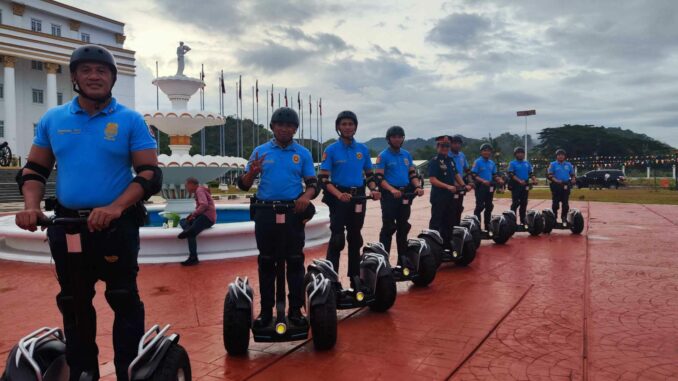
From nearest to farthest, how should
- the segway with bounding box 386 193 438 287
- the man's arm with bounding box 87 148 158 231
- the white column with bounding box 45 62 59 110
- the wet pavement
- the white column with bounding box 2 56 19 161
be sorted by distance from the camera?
the man's arm with bounding box 87 148 158 231
the wet pavement
the segway with bounding box 386 193 438 287
the white column with bounding box 2 56 19 161
the white column with bounding box 45 62 59 110

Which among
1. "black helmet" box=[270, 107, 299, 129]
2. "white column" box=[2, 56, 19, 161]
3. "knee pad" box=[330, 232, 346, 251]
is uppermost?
"white column" box=[2, 56, 19, 161]

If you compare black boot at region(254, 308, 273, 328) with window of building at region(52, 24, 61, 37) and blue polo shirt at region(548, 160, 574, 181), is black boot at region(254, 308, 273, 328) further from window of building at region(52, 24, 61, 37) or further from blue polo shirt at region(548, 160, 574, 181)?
window of building at region(52, 24, 61, 37)

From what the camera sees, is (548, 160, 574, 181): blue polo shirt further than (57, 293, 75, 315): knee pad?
Yes

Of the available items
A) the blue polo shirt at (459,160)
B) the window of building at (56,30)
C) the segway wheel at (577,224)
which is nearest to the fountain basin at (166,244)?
the blue polo shirt at (459,160)

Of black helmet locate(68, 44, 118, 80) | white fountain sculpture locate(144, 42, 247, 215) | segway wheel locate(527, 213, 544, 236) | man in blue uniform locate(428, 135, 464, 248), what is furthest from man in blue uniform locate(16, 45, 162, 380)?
segway wheel locate(527, 213, 544, 236)

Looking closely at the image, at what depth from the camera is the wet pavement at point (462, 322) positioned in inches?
144

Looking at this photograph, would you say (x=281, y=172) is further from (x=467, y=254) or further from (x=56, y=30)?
(x=56, y=30)

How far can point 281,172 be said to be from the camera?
408cm

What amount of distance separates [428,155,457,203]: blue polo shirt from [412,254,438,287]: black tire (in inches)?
57.6

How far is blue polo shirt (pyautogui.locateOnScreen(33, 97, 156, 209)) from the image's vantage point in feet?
8.59

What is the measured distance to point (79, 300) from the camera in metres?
2.53

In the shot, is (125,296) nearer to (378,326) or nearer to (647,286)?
(378,326)

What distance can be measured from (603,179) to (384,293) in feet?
145

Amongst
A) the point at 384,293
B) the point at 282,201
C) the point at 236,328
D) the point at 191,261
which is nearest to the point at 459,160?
the point at 384,293
